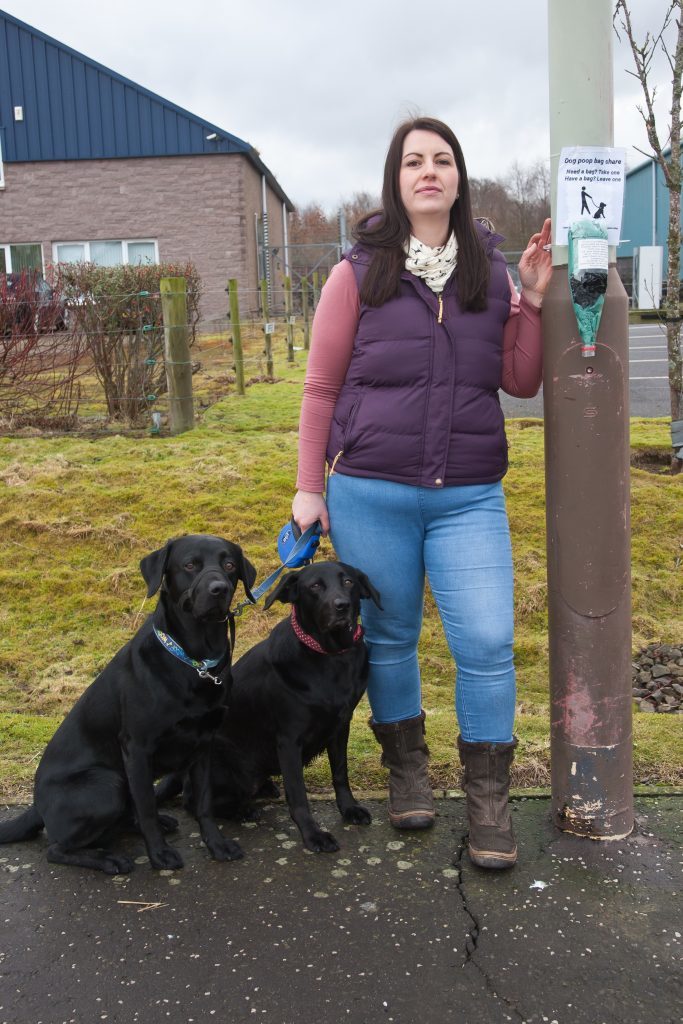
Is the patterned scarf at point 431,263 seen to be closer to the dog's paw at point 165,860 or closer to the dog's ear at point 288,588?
the dog's ear at point 288,588

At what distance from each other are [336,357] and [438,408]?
39cm

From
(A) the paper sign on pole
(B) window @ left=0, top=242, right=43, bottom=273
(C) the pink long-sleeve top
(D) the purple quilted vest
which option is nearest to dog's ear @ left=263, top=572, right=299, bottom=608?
(C) the pink long-sleeve top

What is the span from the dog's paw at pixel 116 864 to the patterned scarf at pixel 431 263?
2.07 meters

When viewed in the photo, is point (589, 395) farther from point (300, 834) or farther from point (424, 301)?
point (300, 834)

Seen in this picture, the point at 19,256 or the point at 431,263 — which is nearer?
the point at 431,263

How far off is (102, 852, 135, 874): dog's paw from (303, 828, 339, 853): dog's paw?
57 cm

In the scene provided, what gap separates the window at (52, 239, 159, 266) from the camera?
77.2ft

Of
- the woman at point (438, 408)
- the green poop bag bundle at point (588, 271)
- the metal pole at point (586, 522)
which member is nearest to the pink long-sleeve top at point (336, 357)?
the woman at point (438, 408)

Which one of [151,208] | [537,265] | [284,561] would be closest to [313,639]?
[284,561]

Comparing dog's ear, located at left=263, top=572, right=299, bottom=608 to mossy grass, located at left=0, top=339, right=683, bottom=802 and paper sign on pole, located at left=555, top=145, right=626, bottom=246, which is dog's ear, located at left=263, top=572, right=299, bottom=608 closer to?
mossy grass, located at left=0, top=339, right=683, bottom=802

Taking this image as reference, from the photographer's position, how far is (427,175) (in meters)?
3.06

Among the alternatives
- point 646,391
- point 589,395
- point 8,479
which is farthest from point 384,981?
point 646,391

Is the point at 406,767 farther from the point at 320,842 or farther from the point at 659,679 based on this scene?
the point at 659,679

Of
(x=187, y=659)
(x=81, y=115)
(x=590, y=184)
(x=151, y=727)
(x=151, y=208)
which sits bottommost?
(x=151, y=727)
